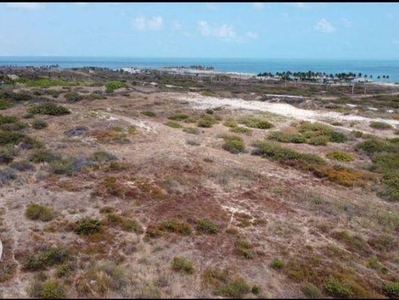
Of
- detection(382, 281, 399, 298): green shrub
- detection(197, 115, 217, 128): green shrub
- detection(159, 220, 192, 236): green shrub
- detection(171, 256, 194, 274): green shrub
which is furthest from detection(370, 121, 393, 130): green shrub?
detection(171, 256, 194, 274): green shrub

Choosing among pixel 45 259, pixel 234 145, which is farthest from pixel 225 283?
pixel 234 145

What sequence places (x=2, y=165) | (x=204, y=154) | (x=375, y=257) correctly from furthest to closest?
(x=204, y=154) → (x=2, y=165) → (x=375, y=257)

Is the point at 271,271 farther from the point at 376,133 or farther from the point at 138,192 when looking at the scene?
the point at 376,133

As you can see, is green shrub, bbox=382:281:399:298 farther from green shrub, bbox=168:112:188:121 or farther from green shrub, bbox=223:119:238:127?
green shrub, bbox=168:112:188:121

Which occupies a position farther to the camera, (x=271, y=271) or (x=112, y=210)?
(x=112, y=210)

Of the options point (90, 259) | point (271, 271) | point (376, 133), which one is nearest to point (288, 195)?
point (271, 271)
